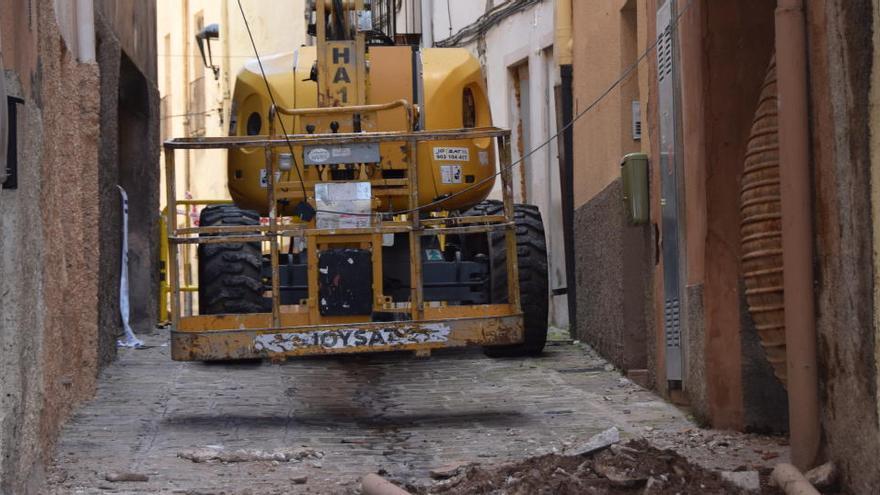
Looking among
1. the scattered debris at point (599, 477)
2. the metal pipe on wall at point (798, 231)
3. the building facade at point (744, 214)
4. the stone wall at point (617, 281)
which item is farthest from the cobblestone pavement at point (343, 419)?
the metal pipe on wall at point (798, 231)

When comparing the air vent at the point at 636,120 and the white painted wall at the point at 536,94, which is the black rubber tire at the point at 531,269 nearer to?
the air vent at the point at 636,120

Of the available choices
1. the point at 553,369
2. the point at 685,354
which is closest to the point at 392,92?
the point at 553,369

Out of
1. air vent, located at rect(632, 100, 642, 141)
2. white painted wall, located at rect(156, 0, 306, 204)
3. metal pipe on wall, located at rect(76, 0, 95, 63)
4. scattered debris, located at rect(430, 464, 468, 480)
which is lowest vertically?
scattered debris, located at rect(430, 464, 468, 480)

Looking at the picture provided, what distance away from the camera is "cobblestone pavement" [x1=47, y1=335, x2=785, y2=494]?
276 inches

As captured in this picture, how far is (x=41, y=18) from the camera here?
278 inches

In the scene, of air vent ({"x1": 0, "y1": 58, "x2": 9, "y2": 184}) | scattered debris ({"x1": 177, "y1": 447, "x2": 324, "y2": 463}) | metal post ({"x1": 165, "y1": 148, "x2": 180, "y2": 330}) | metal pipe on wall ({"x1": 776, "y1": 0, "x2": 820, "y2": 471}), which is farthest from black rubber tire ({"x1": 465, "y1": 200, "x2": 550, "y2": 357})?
air vent ({"x1": 0, "y1": 58, "x2": 9, "y2": 184})

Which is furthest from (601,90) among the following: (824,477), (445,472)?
(824,477)

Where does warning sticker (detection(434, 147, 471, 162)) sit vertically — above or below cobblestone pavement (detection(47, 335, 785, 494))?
above

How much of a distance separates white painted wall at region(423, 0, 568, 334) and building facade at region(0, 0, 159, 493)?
14.2 feet

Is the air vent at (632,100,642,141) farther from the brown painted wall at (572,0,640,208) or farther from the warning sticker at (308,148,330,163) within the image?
the warning sticker at (308,148,330,163)

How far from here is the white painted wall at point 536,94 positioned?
50.8ft

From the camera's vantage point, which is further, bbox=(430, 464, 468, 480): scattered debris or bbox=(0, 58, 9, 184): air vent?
bbox=(430, 464, 468, 480): scattered debris

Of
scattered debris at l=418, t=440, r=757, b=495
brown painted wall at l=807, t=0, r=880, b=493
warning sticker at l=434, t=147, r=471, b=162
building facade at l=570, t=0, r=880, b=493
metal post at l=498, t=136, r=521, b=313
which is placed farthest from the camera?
warning sticker at l=434, t=147, r=471, b=162

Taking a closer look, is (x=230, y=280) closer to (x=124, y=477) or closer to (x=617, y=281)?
(x=617, y=281)
